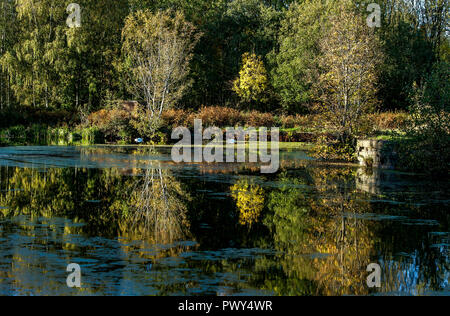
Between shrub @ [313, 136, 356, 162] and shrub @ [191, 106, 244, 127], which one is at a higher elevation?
shrub @ [191, 106, 244, 127]

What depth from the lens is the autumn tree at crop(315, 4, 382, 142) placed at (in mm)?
22828

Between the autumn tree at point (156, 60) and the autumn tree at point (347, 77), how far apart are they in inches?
602

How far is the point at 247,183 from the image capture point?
54.6ft

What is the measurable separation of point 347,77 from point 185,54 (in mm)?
21835

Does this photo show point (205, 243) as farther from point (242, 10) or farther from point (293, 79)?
point (242, 10)

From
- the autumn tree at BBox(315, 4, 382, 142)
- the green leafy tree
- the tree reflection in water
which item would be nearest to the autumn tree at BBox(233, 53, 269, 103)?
the green leafy tree

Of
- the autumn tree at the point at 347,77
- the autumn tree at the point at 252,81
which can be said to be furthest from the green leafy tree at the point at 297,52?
the autumn tree at the point at 347,77

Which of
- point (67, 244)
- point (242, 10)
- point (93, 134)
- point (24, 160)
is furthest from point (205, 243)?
point (242, 10)

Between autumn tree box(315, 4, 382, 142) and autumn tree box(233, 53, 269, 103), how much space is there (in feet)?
88.9

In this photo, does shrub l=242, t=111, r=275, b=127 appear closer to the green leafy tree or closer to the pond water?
the green leafy tree

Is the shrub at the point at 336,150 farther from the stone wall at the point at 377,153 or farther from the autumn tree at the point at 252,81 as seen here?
the autumn tree at the point at 252,81

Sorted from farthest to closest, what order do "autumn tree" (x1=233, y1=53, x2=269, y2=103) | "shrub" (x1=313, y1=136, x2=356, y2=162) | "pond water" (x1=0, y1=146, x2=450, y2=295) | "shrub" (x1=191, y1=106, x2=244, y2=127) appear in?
"autumn tree" (x1=233, y1=53, x2=269, y2=103)
"shrub" (x1=191, y1=106, x2=244, y2=127)
"shrub" (x1=313, y1=136, x2=356, y2=162)
"pond water" (x1=0, y1=146, x2=450, y2=295)

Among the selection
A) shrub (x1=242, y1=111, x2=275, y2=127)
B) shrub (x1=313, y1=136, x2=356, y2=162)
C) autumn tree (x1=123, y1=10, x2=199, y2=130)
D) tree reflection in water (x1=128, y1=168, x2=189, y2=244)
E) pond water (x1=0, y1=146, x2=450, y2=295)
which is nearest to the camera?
pond water (x1=0, y1=146, x2=450, y2=295)

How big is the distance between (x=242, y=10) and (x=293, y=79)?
10.7 meters
